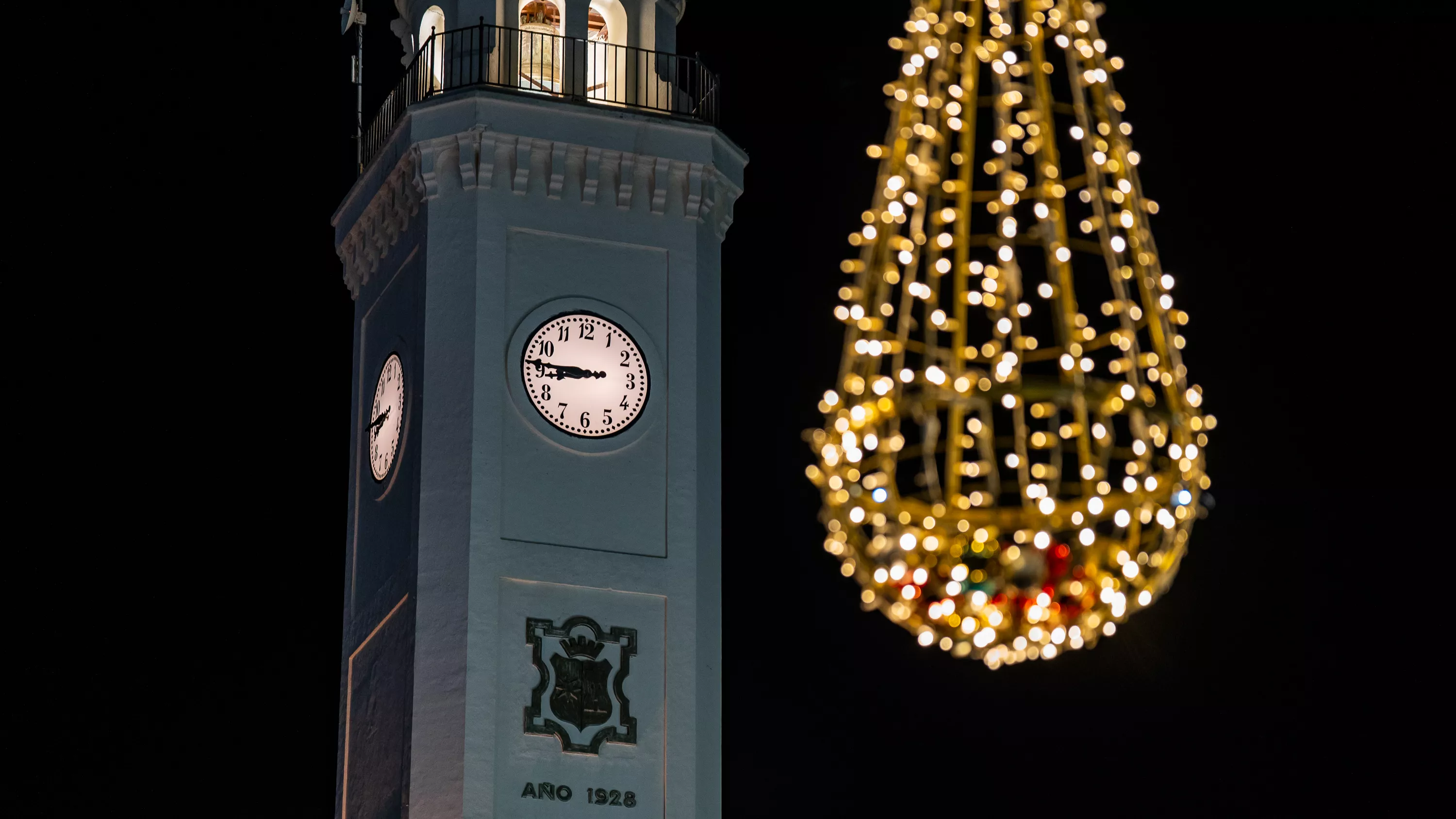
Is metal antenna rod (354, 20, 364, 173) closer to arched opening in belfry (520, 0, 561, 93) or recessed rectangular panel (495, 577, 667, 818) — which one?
arched opening in belfry (520, 0, 561, 93)

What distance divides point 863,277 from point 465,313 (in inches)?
553

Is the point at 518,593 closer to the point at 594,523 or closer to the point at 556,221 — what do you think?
the point at 594,523

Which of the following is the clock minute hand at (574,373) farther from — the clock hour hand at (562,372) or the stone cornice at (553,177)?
the stone cornice at (553,177)

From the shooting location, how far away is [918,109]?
11422mm

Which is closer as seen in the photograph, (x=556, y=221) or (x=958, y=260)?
(x=958, y=260)

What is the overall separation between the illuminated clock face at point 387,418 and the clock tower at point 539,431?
44 millimetres

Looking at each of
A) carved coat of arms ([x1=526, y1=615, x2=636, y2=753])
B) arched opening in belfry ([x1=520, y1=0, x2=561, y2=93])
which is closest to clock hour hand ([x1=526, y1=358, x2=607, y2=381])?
carved coat of arms ([x1=526, y1=615, x2=636, y2=753])

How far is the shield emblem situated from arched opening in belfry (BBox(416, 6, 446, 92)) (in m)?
5.55

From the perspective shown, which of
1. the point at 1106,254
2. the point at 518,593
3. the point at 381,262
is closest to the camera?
the point at 1106,254

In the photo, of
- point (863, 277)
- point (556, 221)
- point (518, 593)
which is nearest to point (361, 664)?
point (518, 593)

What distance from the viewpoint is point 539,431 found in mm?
25219

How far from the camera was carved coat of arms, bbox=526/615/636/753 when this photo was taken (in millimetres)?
24375

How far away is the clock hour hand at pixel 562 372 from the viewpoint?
25.3 m

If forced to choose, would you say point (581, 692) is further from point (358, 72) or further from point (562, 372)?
point (358, 72)
